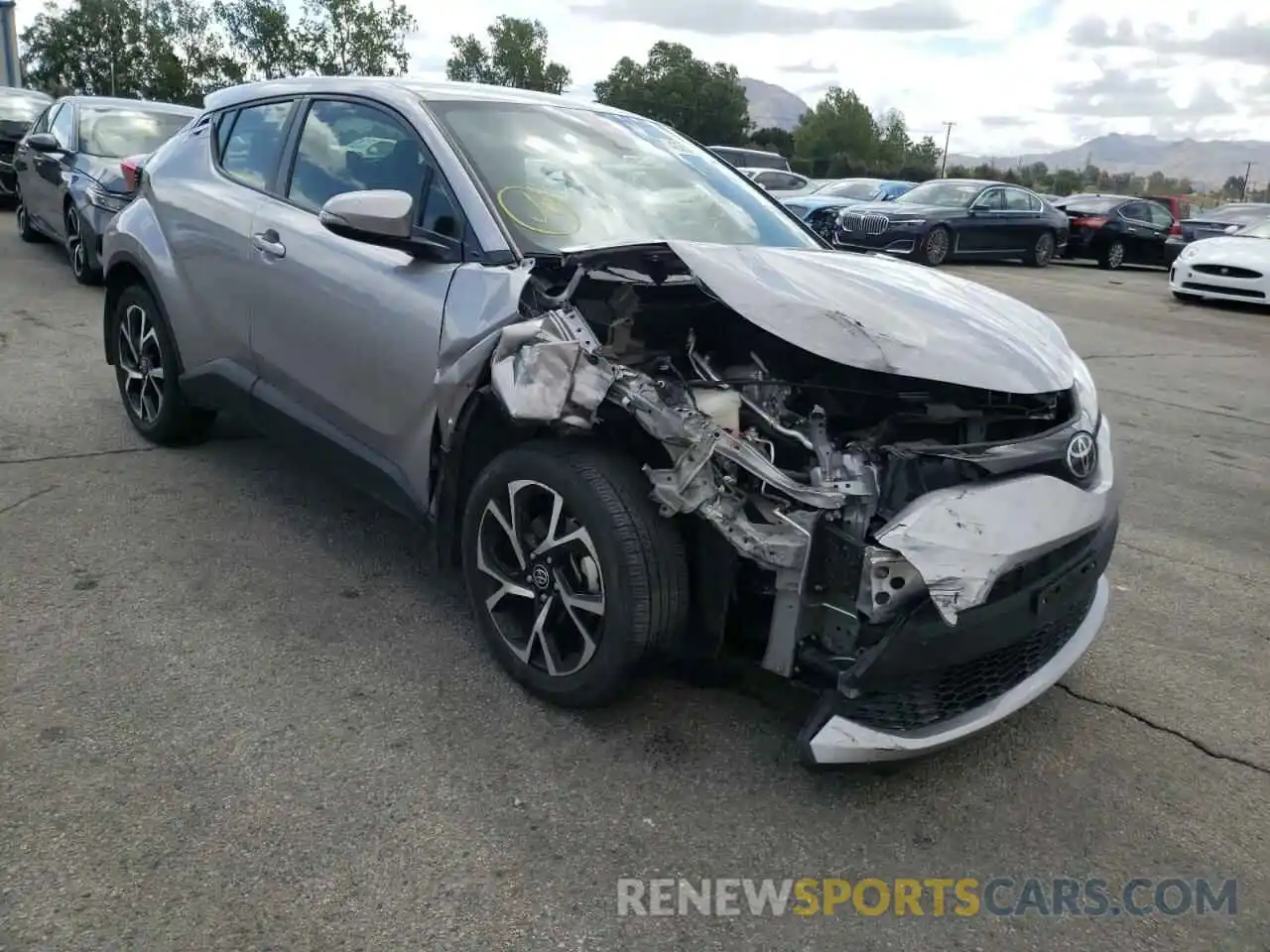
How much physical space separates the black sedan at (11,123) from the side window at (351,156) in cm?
1202

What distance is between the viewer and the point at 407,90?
386 centimetres

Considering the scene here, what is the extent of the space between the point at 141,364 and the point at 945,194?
15.6 meters

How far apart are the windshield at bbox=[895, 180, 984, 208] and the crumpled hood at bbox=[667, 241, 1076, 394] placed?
50.1 feet

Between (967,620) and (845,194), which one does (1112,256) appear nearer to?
(845,194)

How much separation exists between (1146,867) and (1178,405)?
6164 mm

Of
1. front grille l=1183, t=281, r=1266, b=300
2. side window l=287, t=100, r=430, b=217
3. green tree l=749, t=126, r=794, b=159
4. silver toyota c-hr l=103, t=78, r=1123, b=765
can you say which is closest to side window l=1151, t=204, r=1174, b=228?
front grille l=1183, t=281, r=1266, b=300

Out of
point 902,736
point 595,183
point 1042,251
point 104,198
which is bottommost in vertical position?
point 1042,251

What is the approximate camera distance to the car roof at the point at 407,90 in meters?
3.93

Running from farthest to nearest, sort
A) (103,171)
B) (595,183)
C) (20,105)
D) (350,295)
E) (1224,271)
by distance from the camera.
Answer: (1224,271) < (20,105) < (103,171) < (595,183) < (350,295)

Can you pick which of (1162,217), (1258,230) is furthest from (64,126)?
(1162,217)

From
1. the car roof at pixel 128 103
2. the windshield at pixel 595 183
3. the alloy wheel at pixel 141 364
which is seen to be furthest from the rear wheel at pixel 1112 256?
the alloy wheel at pixel 141 364

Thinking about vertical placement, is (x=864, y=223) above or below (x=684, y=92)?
below

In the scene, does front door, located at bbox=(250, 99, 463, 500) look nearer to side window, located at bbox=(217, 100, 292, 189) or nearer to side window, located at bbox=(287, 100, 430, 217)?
side window, located at bbox=(287, 100, 430, 217)

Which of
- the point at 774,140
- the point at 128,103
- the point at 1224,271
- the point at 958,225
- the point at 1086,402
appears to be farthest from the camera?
the point at 774,140
